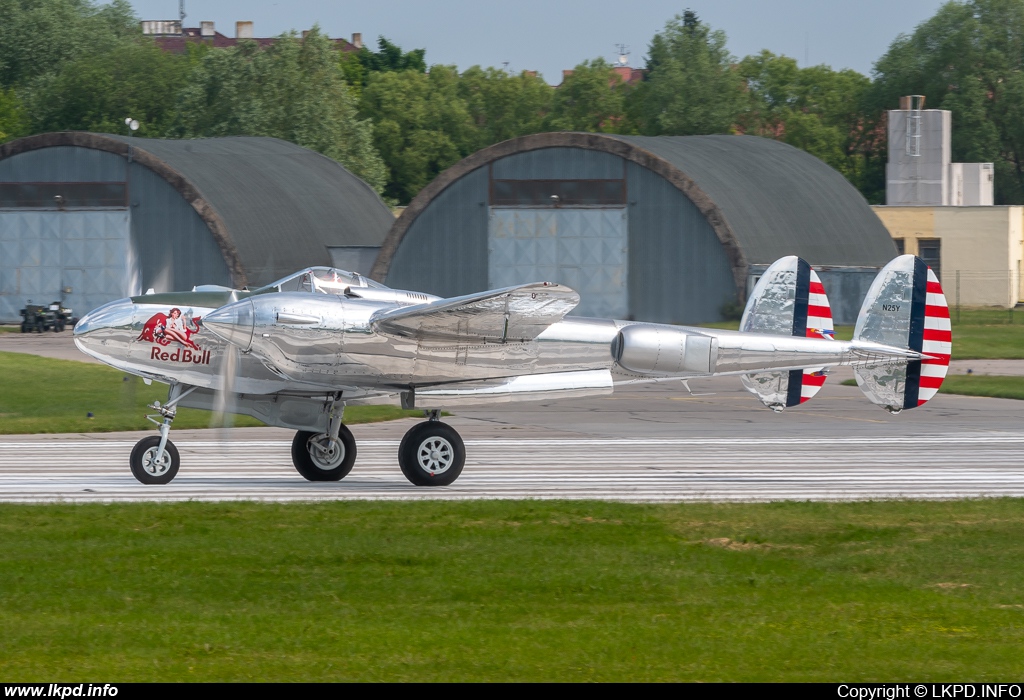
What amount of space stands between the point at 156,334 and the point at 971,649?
33.3 ft

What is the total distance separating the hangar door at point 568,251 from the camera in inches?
1795

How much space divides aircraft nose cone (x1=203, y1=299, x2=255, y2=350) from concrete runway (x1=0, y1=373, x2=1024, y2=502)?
1.07 metres

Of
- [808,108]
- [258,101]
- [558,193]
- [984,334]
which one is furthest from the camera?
[808,108]

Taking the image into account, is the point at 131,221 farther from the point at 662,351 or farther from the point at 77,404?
the point at 662,351

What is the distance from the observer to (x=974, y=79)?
84625mm

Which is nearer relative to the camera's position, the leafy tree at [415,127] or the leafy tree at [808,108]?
the leafy tree at [808,108]

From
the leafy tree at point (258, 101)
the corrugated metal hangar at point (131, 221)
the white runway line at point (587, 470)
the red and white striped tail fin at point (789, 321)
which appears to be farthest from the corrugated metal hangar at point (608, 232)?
the red and white striped tail fin at point (789, 321)

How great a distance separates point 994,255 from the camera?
192 ft

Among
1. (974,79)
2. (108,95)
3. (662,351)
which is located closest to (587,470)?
(662,351)

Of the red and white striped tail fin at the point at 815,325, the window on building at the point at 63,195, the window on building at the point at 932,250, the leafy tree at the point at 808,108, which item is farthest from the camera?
the leafy tree at the point at 808,108

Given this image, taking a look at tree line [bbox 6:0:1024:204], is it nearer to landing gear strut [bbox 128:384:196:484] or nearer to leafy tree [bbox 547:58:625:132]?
leafy tree [bbox 547:58:625:132]

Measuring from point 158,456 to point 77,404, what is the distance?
12.4 m

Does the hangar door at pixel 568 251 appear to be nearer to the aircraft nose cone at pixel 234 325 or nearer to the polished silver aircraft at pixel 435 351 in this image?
the polished silver aircraft at pixel 435 351

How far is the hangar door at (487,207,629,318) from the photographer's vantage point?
45594 millimetres
